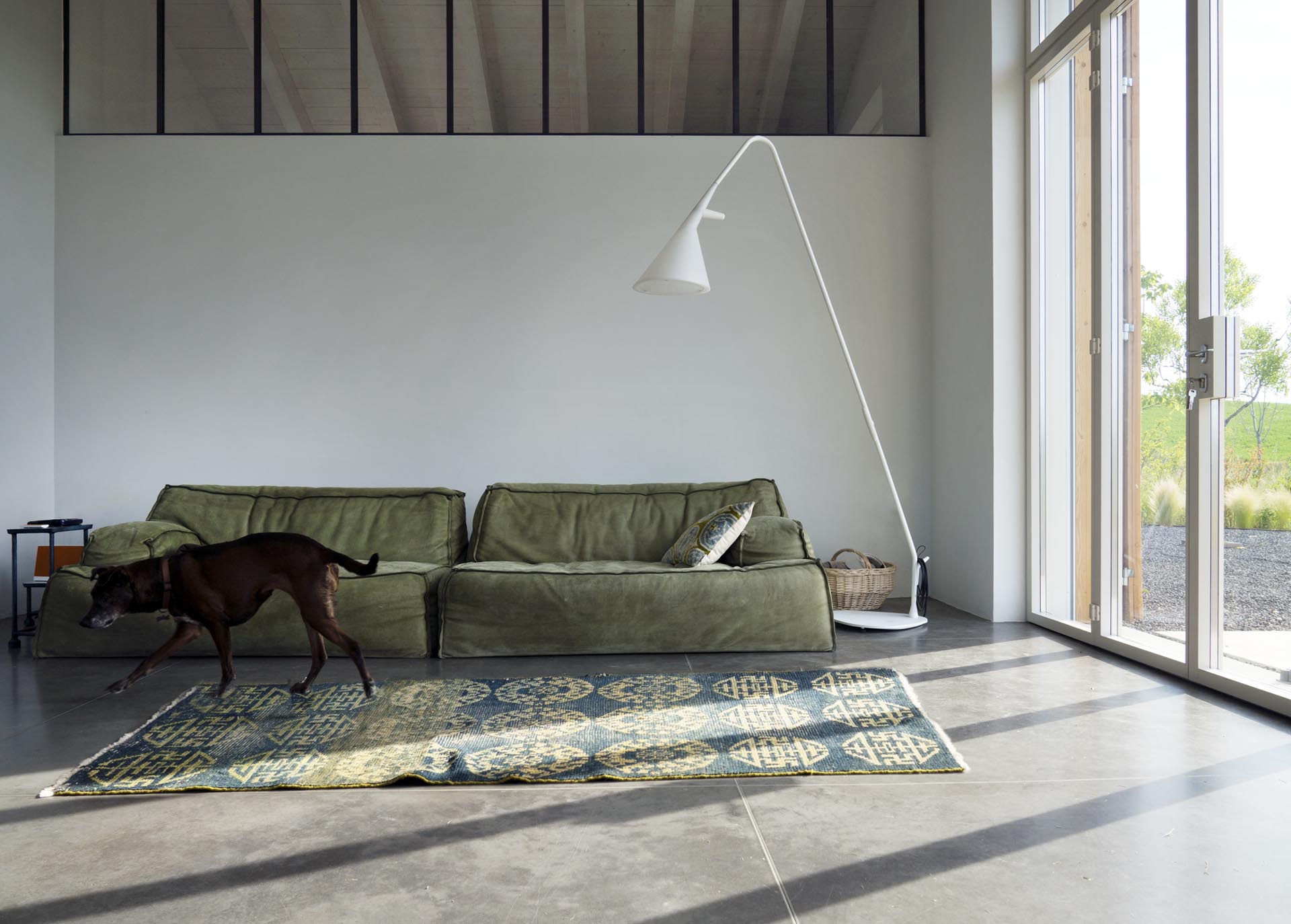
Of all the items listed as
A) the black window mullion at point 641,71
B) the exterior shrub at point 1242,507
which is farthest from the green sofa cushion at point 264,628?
the black window mullion at point 641,71

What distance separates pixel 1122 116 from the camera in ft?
12.8

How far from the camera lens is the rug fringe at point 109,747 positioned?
7.52 feet

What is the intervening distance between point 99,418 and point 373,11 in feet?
9.80

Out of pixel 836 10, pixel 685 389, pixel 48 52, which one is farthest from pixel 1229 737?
pixel 48 52

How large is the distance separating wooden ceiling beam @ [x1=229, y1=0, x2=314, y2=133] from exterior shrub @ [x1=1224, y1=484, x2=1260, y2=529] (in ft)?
16.8

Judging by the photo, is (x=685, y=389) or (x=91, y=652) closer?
(x=91, y=652)

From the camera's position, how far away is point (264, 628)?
3857mm

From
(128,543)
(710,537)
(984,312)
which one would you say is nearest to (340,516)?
(128,543)

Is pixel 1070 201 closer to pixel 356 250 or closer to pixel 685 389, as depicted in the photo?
pixel 685 389

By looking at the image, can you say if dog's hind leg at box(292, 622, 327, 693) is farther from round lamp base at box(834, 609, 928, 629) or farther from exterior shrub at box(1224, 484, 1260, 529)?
exterior shrub at box(1224, 484, 1260, 529)

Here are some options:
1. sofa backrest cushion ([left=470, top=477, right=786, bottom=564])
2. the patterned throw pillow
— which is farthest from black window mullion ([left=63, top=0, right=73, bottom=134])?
the patterned throw pillow

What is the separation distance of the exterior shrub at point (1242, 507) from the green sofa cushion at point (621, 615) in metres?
1.55

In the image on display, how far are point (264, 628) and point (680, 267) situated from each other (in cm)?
234

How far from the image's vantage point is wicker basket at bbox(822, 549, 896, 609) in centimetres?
488
